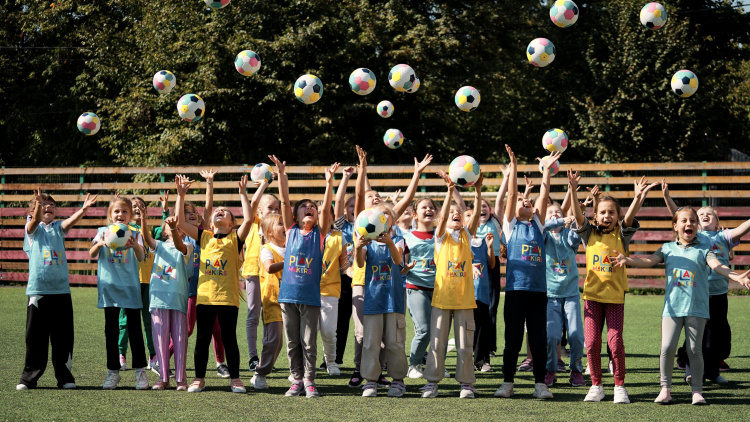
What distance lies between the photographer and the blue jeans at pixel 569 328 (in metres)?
6.79

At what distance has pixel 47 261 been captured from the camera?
6.57m

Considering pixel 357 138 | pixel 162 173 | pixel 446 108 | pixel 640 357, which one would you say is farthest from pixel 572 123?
pixel 640 357

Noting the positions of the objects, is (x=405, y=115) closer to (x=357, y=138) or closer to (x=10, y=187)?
(x=357, y=138)

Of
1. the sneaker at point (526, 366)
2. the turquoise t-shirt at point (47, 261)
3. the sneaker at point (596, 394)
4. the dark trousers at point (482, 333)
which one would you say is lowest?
the sneaker at point (526, 366)

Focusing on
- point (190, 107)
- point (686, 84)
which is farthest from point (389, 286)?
point (686, 84)

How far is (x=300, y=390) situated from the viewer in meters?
6.23

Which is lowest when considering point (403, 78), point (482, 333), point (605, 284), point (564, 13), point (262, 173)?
point (482, 333)

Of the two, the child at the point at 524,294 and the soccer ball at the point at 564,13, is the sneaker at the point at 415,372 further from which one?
the soccer ball at the point at 564,13

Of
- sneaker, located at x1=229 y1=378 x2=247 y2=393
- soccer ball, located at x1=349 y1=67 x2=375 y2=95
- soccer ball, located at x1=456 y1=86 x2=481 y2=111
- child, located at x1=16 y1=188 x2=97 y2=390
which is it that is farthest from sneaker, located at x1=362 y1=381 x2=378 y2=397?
soccer ball, located at x1=349 y1=67 x2=375 y2=95

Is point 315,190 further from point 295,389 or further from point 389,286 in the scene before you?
point 295,389

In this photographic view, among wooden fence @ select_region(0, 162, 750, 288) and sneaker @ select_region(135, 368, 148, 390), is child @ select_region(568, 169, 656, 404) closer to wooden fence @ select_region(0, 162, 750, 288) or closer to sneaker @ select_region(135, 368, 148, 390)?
sneaker @ select_region(135, 368, 148, 390)

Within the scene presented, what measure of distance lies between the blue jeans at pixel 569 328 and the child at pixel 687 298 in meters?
0.96

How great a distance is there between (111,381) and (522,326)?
3.55 m

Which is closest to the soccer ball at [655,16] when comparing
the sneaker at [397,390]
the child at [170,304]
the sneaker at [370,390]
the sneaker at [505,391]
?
the sneaker at [505,391]
